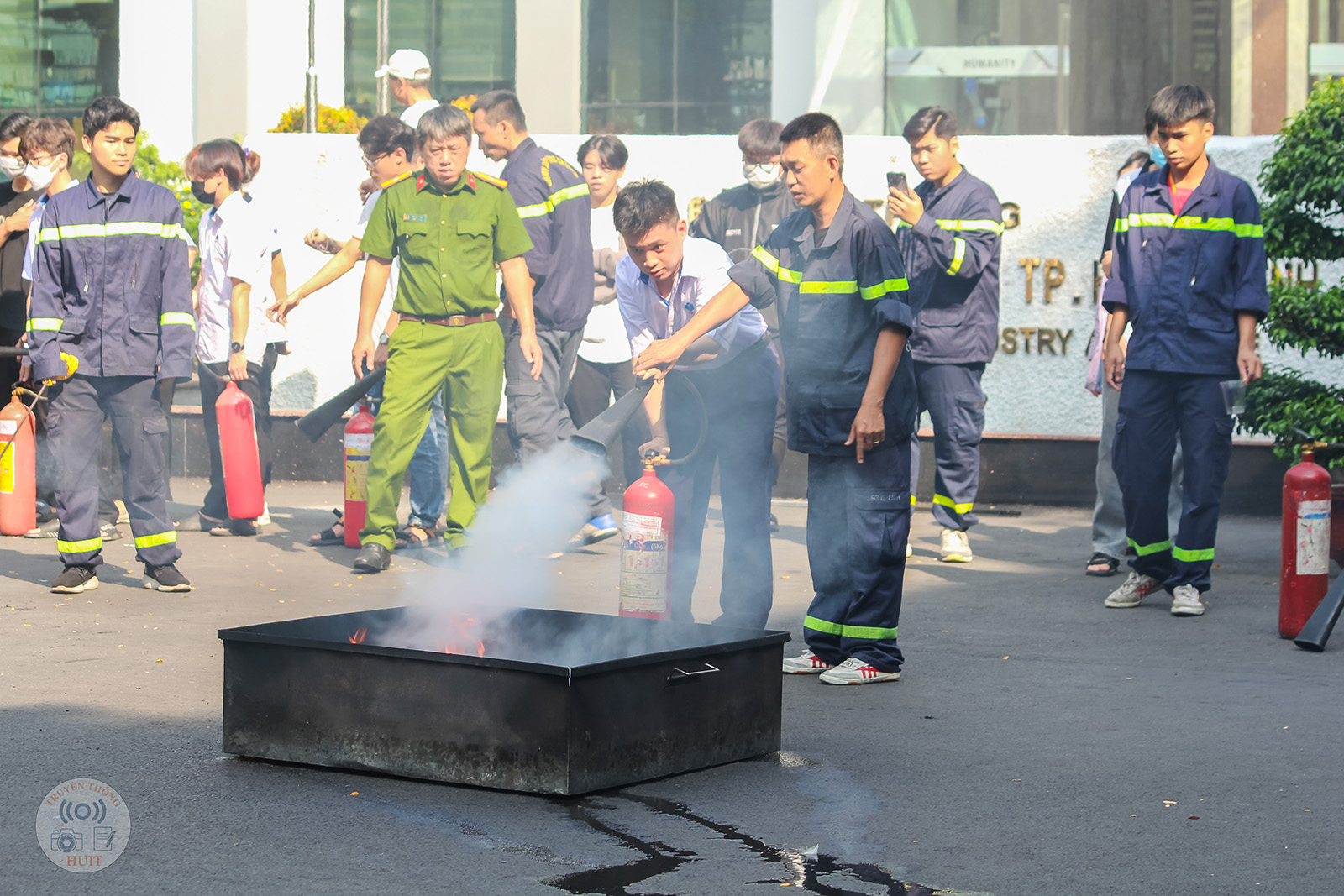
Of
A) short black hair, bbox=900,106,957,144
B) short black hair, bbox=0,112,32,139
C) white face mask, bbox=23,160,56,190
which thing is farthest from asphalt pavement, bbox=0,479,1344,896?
short black hair, bbox=0,112,32,139

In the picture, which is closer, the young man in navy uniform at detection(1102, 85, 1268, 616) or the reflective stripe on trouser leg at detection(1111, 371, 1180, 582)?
the young man in navy uniform at detection(1102, 85, 1268, 616)

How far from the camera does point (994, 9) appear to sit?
58.9 ft

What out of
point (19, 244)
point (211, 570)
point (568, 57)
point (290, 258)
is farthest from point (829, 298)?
point (568, 57)

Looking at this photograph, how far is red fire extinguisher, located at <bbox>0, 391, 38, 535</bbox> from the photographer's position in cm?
974

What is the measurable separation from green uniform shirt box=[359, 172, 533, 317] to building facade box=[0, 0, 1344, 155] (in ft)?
31.9

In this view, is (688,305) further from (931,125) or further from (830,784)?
(931,125)

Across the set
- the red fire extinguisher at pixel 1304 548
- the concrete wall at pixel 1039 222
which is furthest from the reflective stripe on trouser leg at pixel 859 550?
the concrete wall at pixel 1039 222

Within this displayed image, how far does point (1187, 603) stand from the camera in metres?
7.57

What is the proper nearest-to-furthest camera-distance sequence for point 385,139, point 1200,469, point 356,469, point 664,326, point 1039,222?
point 664,326 < point 1200,469 < point 356,469 < point 385,139 < point 1039,222

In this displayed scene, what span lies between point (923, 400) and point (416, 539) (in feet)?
10.00

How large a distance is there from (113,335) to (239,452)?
218 centimetres

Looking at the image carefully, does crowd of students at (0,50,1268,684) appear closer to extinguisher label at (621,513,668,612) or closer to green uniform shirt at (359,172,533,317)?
green uniform shirt at (359,172,533,317)

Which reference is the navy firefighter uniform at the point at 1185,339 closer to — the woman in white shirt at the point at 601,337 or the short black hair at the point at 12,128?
the woman in white shirt at the point at 601,337

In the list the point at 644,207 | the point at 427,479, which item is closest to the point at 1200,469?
the point at 644,207
